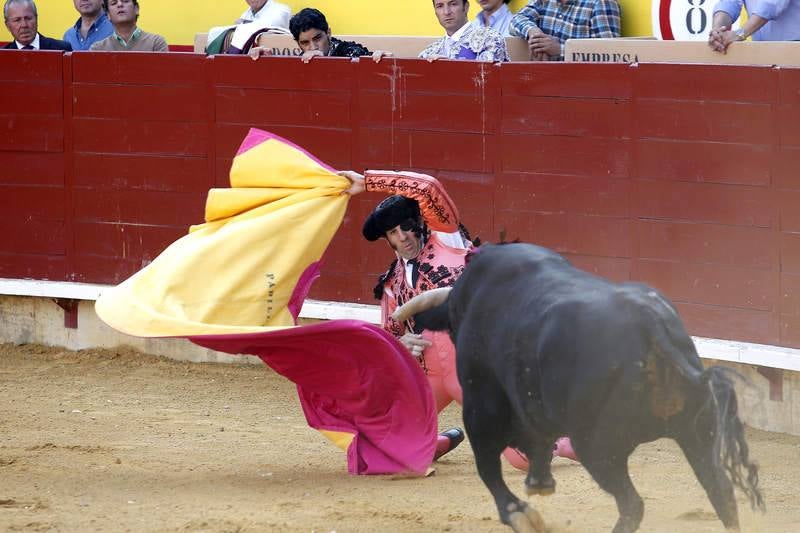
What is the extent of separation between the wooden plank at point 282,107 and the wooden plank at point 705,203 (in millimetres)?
1554

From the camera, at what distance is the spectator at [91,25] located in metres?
8.18

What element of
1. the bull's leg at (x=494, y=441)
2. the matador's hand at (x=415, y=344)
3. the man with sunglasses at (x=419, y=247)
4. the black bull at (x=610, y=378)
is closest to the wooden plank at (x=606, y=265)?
the man with sunglasses at (x=419, y=247)

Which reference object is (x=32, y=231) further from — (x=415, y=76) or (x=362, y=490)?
(x=362, y=490)

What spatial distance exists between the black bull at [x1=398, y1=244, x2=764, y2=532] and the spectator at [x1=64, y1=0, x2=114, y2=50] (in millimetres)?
4955

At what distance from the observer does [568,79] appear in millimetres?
6207

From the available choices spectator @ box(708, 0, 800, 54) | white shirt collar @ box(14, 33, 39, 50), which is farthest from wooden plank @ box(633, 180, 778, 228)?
white shirt collar @ box(14, 33, 39, 50)

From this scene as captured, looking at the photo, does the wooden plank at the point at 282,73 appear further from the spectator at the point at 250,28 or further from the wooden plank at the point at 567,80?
the wooden plank at the point at 567,80

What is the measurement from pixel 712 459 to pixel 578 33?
138 inches

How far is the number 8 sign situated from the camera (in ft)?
22.8

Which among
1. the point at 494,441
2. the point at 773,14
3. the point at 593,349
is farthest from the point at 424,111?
the point at 593,349

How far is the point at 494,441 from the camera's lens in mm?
4055

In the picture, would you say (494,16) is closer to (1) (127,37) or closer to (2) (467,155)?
(2) (467,155)

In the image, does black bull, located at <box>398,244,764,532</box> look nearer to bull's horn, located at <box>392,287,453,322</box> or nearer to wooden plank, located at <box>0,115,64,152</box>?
bull's horn, located at <box>392,287,453,322</box>

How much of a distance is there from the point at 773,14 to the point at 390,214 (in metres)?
2.11
